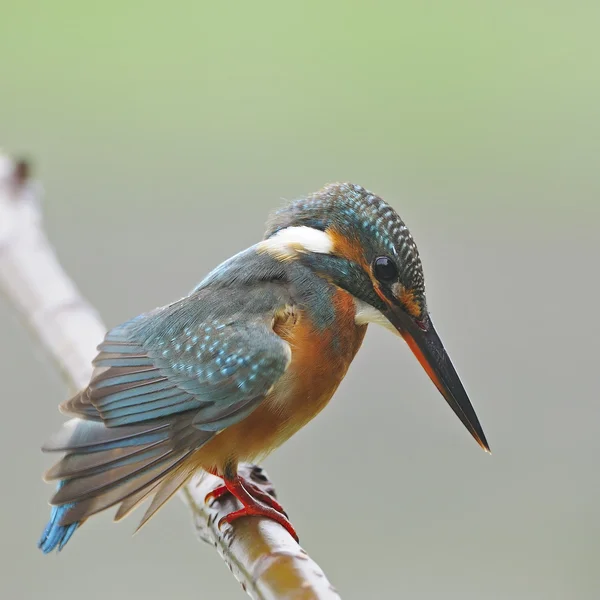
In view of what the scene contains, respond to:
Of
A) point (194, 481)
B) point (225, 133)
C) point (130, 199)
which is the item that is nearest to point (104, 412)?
point (194, 481)

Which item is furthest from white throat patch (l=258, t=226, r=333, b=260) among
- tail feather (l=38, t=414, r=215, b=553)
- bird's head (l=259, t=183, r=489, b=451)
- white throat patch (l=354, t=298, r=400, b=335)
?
tail feather (l=38, t=414, r=215, b=553)

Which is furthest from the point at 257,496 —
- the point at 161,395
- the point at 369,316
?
the point at 369,316

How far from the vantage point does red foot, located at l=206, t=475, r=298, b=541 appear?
4.85 ft

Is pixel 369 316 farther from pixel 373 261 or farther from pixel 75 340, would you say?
pixel 75 340

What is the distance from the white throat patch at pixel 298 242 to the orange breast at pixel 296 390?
0.26 feet

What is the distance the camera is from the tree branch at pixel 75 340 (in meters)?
1.23

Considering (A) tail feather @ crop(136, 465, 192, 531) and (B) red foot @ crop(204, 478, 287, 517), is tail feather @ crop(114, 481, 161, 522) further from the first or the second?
(B) red foot @ crop(204, 478, 287, 517)

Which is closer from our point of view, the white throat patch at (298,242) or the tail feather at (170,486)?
the tail feather at (170,486)

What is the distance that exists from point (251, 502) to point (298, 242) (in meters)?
0.42

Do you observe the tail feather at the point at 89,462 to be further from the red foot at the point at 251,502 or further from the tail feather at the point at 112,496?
the red foot at the point at 251,502

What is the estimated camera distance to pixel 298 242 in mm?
1655

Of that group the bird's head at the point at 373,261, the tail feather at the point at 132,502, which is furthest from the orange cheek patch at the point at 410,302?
the tail feather at the point at 132,502

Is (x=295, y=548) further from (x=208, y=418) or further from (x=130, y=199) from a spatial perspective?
(x=130, y=199)

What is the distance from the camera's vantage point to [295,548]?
50.5 inches
